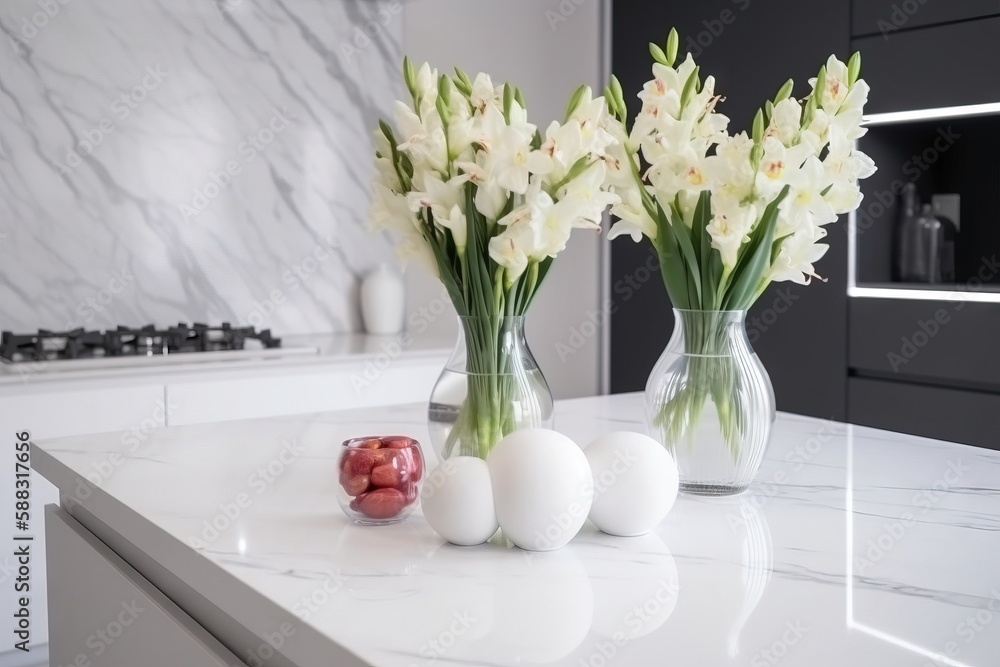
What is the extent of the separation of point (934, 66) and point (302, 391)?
203 cm

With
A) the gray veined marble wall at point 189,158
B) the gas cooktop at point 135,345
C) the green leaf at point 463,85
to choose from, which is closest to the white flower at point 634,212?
the green leaf at point 463,85

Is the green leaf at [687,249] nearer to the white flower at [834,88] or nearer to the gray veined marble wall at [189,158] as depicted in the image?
the white flower at [834,88]

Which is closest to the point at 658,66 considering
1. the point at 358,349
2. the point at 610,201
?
the point at 610,201

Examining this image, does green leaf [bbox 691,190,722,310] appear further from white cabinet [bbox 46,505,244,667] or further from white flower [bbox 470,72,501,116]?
white cabinet [bbox 46,505,244,667]

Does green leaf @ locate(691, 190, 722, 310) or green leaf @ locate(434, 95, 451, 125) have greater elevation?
green leaf @ locate(434, 95, 451, 125)

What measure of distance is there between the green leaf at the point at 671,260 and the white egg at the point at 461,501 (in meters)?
0.35

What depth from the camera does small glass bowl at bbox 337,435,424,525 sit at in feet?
3.15

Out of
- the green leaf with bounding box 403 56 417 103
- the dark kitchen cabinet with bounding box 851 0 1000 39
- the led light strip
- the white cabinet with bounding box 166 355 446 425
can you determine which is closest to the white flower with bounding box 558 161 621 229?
the green leaf with bounding box 403 56 417 103

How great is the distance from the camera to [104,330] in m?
2.82

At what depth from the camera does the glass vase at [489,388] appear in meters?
1.06

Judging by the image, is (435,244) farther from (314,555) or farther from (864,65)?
(864,65)

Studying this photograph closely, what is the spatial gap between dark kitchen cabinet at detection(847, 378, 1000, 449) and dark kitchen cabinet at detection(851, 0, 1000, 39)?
104 cm

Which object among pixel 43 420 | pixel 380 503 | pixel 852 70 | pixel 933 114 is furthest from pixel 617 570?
pixel 933 114

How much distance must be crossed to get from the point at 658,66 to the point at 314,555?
65cm
